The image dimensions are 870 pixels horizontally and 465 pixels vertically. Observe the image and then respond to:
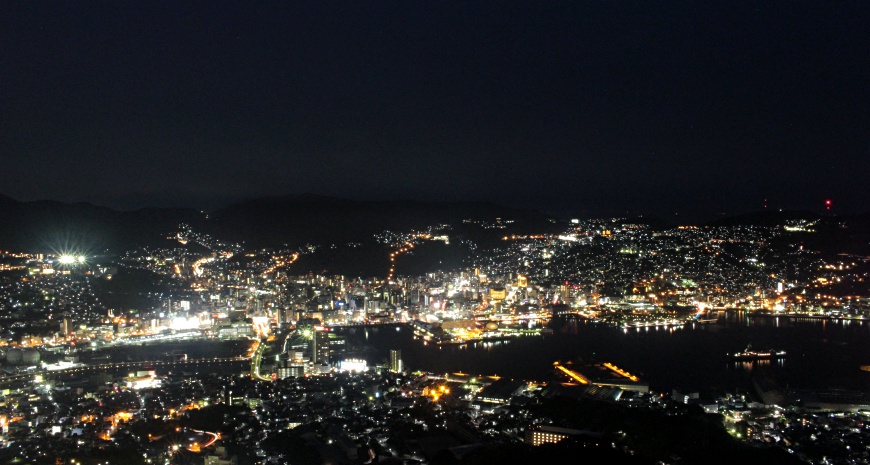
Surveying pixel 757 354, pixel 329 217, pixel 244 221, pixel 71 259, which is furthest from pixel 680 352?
pixel 244 221

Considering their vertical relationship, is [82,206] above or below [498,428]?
above

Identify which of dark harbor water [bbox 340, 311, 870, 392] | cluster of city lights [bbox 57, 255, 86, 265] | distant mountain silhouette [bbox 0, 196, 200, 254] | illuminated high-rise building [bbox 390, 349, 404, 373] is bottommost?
dark harbor water [bbox 340, 311, 870, 392]

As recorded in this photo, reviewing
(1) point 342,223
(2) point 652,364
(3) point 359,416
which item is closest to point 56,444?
(3) point 359,416

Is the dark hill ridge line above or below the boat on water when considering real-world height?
above

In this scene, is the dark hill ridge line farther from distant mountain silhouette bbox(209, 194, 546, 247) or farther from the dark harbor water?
the dark harbor water

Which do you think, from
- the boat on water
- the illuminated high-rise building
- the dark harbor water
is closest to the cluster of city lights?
the dark harbor water

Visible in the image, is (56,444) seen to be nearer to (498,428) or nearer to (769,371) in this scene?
(498,428)
